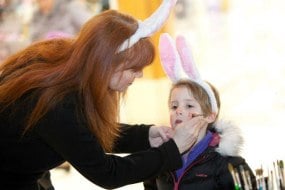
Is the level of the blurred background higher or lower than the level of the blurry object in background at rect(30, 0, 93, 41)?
lower

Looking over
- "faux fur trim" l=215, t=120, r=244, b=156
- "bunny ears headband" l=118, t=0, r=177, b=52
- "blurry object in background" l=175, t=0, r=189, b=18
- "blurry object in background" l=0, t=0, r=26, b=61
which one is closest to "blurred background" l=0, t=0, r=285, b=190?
"blurry object in background" l=175, t=0, r=189, b=18

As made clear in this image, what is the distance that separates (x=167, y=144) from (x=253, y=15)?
4.30 ft

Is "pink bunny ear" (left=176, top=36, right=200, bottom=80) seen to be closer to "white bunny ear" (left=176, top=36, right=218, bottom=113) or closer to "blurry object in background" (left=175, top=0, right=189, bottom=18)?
"white bunny ear" (left=176, top=36, right=218, bottom=113)

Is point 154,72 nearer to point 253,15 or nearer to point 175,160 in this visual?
point 253,15

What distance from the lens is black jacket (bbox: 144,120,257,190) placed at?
46.8 inches

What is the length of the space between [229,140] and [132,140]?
0.90ft

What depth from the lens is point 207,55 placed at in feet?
7.56

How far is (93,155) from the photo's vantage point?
0.97m

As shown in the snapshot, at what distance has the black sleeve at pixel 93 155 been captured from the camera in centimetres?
95

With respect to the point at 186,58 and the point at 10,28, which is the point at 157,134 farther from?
the point at 10,28

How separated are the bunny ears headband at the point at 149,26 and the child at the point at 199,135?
16 centimetres

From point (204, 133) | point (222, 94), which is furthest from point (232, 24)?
point (204, 133)

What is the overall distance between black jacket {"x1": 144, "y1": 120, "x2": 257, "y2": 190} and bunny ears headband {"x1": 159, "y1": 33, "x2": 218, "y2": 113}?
0.11 m

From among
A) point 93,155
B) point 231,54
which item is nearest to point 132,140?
point 93,155
